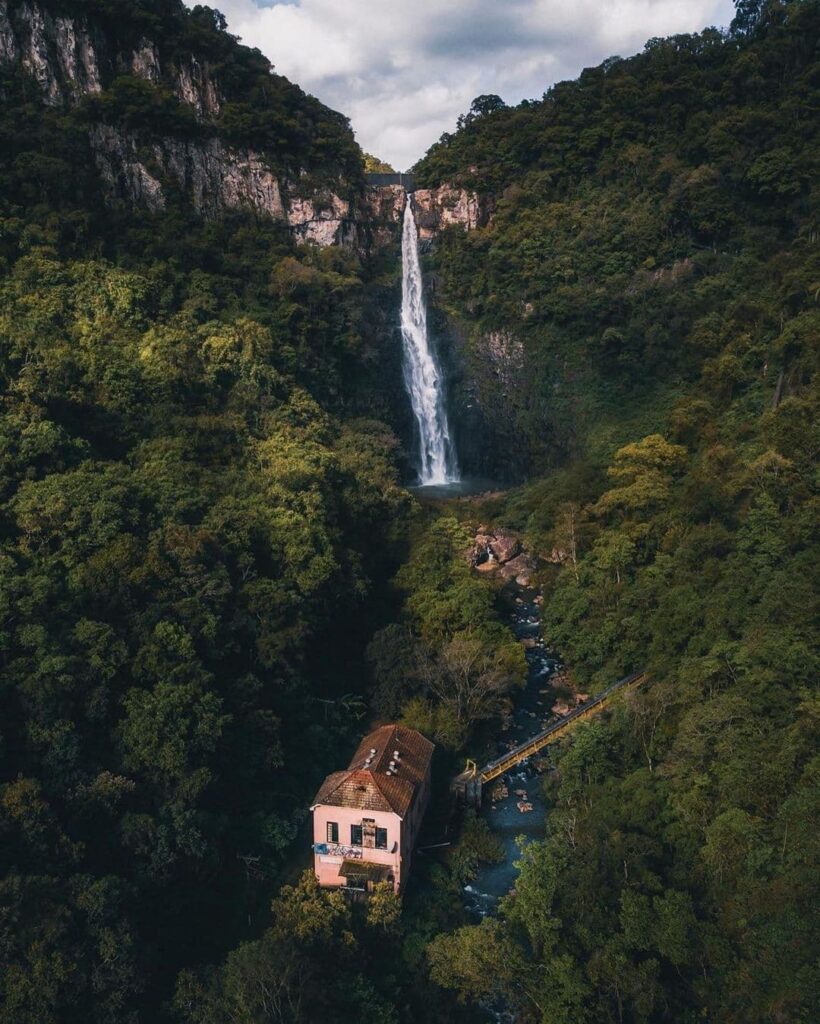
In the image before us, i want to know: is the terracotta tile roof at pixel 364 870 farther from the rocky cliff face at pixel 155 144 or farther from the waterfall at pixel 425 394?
the rocky cliff face at pixel 155 144

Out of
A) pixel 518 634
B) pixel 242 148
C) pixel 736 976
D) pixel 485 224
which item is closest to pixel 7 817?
pixel 736 976

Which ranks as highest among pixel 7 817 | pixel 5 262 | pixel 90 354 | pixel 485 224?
pixel 485 224

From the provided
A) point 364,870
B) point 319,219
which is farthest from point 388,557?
point 319,219

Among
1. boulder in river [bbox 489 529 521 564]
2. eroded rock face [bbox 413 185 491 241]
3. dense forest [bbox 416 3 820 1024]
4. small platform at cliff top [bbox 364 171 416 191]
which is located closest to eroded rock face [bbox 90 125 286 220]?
small platform at cliff top [bbox 364 171 416 191]

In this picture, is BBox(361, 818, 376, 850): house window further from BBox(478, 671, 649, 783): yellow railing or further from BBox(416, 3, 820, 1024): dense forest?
BBox(478, 671, 649, 783): yellow railing

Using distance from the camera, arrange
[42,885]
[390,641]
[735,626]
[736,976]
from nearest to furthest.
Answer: [736,976] → [42,885] → [735,626] → [390,641]

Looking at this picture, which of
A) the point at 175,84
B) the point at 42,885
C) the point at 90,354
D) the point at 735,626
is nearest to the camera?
the point at 42,885

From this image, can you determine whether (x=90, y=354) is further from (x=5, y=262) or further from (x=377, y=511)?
(x=377, y=511)

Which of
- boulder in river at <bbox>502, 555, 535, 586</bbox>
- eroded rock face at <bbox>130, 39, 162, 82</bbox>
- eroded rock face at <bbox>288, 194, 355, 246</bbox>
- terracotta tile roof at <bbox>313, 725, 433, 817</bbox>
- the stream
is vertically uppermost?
eroded rock face at <bbox>130, 39, 162, 82</bbox>
